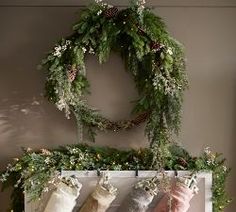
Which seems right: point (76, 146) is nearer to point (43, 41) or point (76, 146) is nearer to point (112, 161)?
point (112, 161)

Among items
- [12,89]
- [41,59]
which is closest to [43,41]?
[41,59]

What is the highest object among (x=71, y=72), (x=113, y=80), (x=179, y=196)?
(x=71, y=72)

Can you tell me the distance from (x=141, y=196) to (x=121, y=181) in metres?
0.19

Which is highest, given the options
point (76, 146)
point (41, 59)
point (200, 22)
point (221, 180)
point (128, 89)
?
point (200, 22)

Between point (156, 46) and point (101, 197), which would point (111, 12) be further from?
point (101, 197)

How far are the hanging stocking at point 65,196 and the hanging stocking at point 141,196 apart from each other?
337mm

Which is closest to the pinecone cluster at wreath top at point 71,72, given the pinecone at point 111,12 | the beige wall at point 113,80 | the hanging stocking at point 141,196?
the beige wall at point 113,80

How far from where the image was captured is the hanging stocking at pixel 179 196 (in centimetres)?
286

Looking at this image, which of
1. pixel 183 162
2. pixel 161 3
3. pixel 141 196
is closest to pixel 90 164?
pixel 141 196

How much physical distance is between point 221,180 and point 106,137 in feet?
2.83

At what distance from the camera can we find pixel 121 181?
3.01m

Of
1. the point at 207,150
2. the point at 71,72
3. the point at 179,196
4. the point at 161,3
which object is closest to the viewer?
the point at 179,196

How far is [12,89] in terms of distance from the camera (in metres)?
3.26

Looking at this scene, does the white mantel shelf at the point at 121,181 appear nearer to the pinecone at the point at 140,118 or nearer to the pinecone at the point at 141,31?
the pinecone at the point at 140,118
